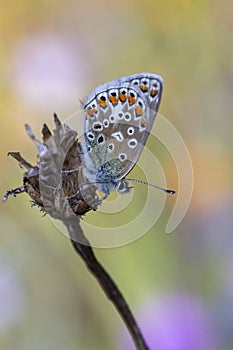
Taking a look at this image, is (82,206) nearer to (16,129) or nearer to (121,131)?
(121,131)

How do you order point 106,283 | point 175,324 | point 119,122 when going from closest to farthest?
point 106,283
point 119,122
point 175,324

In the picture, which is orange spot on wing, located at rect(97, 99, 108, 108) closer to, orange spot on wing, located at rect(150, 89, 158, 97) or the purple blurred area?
orange spot on wing, located at rect(150, 89, 158, 97)

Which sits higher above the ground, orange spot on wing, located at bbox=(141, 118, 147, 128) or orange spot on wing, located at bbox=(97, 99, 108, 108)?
orange spot on wing, located at bbox=(97, 99, 108, 108)

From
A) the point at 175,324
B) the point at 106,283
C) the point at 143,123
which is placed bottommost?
the point at 175,324

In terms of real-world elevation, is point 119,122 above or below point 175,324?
above

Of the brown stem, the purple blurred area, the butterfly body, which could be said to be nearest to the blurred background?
the purple blurred area

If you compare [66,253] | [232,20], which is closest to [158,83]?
[232,20]

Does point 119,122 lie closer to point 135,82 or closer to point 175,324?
point 135,82

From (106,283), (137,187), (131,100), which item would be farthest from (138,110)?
(137,187)

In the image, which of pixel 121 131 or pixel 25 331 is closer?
pixel 121 131
